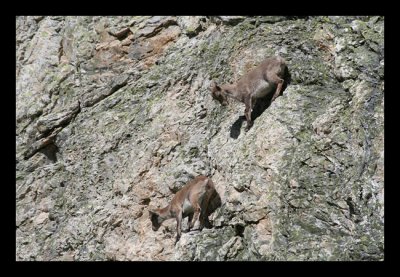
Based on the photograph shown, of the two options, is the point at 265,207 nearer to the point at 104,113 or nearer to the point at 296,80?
the point at 296,80

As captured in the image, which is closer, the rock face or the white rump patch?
the rock face

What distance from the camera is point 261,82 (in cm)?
1677

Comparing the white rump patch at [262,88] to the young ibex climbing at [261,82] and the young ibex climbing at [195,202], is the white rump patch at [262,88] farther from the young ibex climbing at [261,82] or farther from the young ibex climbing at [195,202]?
the young ibex climbing at [195,202]

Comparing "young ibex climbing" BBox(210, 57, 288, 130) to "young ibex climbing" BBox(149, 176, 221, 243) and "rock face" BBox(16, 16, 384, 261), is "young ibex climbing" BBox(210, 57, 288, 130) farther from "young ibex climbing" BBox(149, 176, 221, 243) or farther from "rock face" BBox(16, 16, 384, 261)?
"young ibex climbing" BBox(149, 176, 221, 243)

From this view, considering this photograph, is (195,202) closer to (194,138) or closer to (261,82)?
(194,138)

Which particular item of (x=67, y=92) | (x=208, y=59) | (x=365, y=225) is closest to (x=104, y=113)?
(x=67, y=92)

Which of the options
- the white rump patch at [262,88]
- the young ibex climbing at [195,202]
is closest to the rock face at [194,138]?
the young ibex climbing at [195,202]

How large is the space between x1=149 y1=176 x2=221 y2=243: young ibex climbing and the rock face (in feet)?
0.89

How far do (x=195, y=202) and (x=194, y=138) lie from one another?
2489 millimetres

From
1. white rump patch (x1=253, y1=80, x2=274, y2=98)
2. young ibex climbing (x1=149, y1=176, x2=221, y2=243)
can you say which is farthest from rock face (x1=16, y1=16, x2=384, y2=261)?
white rump patch (x1=253, y1=80, x2=274, y2=98)

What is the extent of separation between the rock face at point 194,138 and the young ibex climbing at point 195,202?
0.27 meters

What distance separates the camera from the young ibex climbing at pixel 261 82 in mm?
16594

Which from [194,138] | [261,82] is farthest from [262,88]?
[194,138]

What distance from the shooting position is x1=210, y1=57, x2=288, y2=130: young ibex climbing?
16.6m
